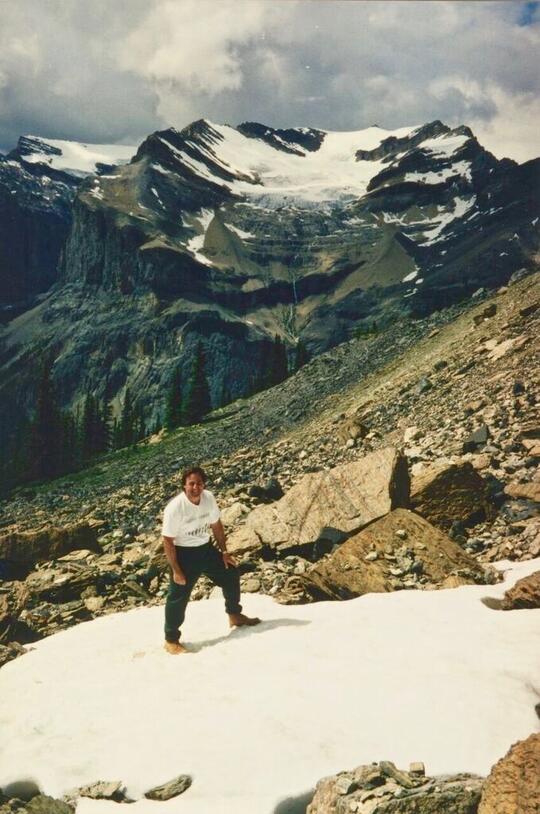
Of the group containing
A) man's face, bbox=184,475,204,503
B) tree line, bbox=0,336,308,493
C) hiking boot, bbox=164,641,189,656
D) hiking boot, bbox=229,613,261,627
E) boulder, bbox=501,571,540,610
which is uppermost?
tree line, bbox=0,336,308,493

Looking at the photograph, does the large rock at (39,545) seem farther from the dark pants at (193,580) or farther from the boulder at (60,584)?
the dark pants at (193,580)

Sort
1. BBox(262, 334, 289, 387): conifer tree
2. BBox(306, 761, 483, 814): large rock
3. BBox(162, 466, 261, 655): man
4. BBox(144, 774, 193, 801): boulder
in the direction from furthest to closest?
BBox(262, 334, 289, 387): conifer tree
BBox(162, 466, 261, 655): man
BBox(144, 774, 193, 801): boulder
BBox(306, 761, 483, 814): large rock

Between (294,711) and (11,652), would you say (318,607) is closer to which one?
(294,711)

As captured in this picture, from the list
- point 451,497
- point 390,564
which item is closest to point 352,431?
point 451,497

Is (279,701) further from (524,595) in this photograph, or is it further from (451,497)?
(451,497)

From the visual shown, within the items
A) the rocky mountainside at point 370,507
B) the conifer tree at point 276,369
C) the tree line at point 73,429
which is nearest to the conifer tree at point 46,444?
the tree line at point 73,429

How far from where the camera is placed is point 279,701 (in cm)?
624

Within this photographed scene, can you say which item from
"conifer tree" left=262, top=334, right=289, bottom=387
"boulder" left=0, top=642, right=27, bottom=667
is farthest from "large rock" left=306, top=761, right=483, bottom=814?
"conifer tree" left=262, top=334, right=289, bottom=387

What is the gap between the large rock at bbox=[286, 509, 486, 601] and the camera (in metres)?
9.42

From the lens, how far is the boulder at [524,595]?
26.6 feet

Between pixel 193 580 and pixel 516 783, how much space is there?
5.31m

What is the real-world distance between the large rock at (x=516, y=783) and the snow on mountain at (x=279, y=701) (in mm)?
491

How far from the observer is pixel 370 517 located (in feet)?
38.1

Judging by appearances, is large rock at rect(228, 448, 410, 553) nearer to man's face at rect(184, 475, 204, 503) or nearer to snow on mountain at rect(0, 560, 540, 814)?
snow on mountain at rect(0, 560, 540, 814)
